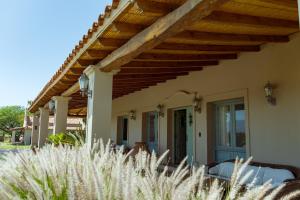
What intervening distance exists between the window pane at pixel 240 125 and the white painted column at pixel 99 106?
3.20 meters

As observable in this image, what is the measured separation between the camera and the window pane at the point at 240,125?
673cm

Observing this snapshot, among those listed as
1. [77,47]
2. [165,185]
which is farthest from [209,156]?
[165,185]

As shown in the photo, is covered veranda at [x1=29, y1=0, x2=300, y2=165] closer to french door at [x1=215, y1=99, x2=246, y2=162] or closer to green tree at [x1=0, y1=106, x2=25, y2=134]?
french door at [x1=215, y1=99, x2=246, y2=162]

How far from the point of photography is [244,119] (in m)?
6.65

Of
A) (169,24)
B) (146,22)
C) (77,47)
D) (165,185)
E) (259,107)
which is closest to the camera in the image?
(165,185)

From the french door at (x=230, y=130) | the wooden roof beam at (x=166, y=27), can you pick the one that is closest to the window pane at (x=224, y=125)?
the french door at (x=230, y=130)

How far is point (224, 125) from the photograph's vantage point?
24.1 feet

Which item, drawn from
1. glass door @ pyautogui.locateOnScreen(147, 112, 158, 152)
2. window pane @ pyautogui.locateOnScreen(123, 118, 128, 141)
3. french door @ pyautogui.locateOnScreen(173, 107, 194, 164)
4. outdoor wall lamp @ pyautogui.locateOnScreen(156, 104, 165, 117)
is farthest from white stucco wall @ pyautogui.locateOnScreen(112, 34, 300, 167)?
window pane @ pyautogui.locateOnScreen(123, 118, 128, 141)

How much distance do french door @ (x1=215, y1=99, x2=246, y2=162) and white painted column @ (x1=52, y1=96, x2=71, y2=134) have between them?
4749 mm

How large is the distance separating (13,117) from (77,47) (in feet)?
177

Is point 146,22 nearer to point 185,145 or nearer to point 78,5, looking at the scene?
point 185,145

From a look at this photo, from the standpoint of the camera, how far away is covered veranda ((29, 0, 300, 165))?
11.2 feet

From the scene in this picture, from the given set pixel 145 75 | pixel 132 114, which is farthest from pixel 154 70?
pixel 132 114

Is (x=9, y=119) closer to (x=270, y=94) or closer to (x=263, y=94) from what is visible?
(x=263, y=94)
